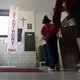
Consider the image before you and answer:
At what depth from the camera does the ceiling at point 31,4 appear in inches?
302

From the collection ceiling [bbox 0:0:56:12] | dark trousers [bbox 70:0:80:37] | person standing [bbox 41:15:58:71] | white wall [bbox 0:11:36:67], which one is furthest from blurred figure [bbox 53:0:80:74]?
white wall [bbox 0:11:36:67]

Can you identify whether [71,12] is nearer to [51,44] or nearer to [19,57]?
[51,44]

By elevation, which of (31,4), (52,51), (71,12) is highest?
(31,4)

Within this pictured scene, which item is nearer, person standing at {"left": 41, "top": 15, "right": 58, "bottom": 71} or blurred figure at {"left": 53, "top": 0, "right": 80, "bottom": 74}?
blurred figure at {"left": 53, "top": 0, "right": 80, "bottom": 74}

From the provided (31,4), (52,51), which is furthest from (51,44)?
(31,4)

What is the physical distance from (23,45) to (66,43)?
4.48 metres

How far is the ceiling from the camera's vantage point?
302 inches

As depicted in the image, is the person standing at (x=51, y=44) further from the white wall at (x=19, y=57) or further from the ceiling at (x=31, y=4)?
the white wall at (x=19, y=57)

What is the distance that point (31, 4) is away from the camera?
26.3 ft

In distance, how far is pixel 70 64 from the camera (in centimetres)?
414

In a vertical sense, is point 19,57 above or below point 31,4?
below

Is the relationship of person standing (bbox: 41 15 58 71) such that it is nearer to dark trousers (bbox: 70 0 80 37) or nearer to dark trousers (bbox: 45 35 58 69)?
dark trousers (bbox: 45 35 58 69)

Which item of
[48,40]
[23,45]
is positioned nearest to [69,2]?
[48,40]

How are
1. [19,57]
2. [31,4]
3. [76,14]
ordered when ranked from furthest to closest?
[19,57] < [31,4] < [76,14]
